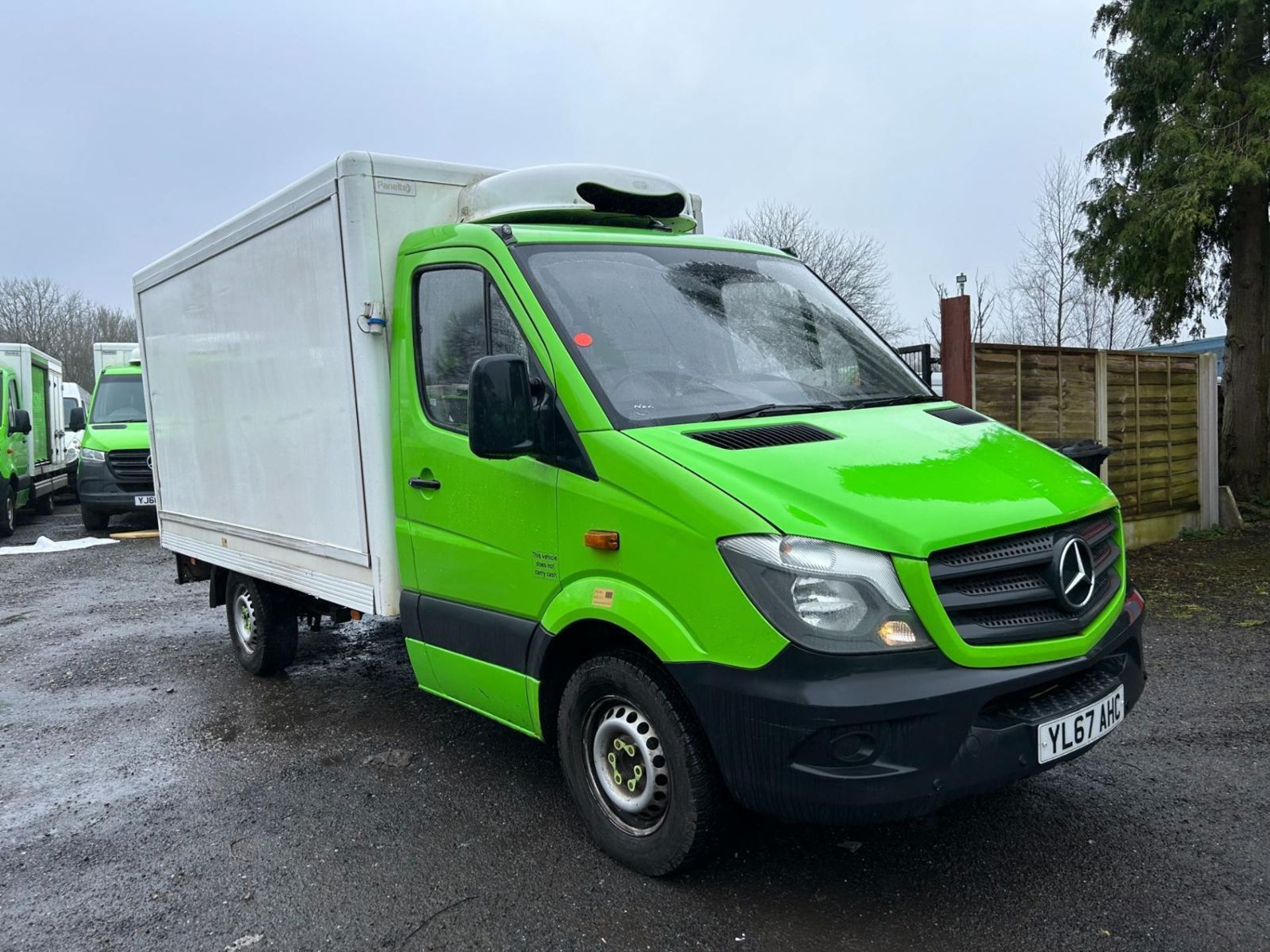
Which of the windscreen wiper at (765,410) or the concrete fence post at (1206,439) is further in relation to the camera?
the concrete fence post at (1206,439)

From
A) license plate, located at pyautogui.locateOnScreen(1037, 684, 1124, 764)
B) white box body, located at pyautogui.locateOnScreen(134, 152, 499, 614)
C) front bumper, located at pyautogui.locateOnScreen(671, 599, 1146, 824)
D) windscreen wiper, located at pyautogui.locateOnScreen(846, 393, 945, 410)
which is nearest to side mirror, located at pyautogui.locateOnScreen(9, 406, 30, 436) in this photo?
white box body, located at pyautogui.locateOnScreen(134, 152, 499, 614)

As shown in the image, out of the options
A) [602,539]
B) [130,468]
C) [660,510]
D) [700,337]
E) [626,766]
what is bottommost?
[626,766]

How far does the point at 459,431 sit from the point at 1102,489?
2.53 meters

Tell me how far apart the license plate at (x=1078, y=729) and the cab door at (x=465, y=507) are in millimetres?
1747

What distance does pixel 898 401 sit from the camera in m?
4.22

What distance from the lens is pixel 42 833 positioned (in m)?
4.31

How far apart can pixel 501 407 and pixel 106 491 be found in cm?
1298

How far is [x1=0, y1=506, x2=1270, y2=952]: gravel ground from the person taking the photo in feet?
10.8

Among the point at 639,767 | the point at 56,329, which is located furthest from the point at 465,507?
the point at 56,329

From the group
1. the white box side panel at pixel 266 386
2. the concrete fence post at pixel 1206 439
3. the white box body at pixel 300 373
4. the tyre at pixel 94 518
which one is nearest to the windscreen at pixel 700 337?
the white box body at pixel 300 373

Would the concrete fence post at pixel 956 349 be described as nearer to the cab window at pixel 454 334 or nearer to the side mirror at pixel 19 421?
the cab window at pixel 454 334

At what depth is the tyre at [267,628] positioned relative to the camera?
6.40 meters

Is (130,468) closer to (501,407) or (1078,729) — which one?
(501,407)

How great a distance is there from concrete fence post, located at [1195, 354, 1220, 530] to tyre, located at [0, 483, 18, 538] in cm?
1568
